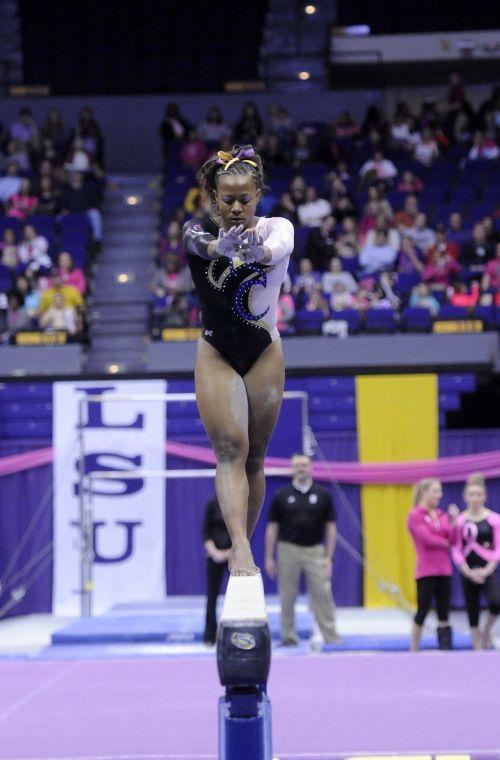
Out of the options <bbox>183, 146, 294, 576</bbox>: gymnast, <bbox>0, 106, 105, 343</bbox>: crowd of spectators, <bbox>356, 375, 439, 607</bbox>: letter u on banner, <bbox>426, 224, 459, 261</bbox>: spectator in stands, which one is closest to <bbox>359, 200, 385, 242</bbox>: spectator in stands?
<bbox>426, 224, 459, 261</bbox>: spectator in stands

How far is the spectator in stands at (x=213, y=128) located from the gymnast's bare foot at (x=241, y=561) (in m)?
13.3

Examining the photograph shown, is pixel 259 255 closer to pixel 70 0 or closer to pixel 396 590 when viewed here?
pixel 396 590

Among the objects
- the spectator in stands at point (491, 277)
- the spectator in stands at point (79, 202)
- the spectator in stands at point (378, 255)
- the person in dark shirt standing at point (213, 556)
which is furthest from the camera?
the spectator in stands at point (79, 202)

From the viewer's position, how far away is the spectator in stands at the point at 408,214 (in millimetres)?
14247

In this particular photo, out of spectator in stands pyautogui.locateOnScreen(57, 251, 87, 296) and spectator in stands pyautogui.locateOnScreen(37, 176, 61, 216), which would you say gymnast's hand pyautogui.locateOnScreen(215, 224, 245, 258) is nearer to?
spectator in stands pyautogui.locateOnScreen(57, 251, 87, 296)

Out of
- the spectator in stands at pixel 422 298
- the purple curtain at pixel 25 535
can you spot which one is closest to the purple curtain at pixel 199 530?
the purple curtain at pixel 25 535

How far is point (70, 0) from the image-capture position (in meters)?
19.8

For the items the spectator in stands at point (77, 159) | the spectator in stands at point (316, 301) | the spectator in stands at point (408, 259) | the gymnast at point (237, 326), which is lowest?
the gymnast at point (237, 326)

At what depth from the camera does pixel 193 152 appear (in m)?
16.3

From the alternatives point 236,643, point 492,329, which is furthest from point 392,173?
point 236,643

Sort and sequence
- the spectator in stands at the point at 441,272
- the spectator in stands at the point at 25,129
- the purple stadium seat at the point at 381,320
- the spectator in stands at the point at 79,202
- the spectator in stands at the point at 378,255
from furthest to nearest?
1. the spectator in stands at the point at 25,129
2. the spectator in stands at the point at 79,202
3. the spectator in stands at the point at 378,255
4. the spectator in stands at the point at 441,272
5. the purple stadium seat at the point at 381,320

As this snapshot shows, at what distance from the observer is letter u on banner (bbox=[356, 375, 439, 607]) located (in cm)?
1209

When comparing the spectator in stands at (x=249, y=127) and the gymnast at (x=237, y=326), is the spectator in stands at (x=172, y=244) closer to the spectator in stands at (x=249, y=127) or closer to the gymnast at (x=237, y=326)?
the spectator in stands at (x=249, y=127)

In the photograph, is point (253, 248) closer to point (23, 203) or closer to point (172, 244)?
point (172, 244)
